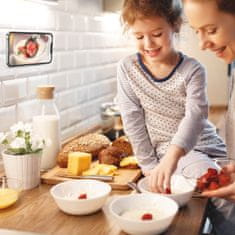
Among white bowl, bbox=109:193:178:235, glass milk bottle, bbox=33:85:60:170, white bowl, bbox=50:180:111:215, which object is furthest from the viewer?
glass milk bottle, bbox=33:85:60:170

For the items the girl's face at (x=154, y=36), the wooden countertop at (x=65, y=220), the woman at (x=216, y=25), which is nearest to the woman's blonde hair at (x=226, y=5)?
the woman at (x=216, y=25)

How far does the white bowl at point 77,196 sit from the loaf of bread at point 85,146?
284mm

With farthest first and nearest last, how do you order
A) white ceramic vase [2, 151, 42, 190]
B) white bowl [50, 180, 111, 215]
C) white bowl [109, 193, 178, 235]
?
white ceramic vase [2, 151, 42, 190]
white bowl [50, 180, 111, 215]
white bowl [109, 193, 178, 235]

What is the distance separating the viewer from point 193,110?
1.34 meters

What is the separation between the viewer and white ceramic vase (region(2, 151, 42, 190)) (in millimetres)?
1251

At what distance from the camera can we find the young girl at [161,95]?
4.40ft

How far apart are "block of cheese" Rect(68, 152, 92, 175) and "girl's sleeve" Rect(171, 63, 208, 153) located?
0.97 ft

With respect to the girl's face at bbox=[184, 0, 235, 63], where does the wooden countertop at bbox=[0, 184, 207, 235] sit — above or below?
below

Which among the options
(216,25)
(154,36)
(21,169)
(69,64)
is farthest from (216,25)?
(69,64)

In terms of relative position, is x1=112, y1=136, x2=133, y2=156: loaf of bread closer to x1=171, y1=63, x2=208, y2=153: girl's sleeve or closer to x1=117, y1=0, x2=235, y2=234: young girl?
x1=117, y1=0, x2=235, y2=234: young girl

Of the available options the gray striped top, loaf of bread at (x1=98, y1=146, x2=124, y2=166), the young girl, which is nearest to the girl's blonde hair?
the young girl

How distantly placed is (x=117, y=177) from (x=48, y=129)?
0.30m

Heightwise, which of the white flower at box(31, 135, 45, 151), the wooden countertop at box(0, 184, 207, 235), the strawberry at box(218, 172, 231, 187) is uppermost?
the white flower at box(31, 135, 45, 151)

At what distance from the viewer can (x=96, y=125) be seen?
2090mm
